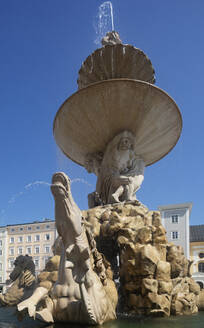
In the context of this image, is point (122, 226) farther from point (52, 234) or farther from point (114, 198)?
point (52, 234)

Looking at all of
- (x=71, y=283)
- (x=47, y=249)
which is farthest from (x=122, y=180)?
(x=47, y=249)

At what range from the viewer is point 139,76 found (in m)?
10.1

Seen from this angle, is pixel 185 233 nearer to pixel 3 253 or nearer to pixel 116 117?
pixel 3 253

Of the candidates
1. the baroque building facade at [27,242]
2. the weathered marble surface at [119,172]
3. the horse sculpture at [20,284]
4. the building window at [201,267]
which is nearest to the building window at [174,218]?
the building window at [201,267]

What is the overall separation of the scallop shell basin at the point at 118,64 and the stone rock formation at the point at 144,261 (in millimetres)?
4773

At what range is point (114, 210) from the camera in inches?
290

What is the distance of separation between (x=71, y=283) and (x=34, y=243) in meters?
34.4

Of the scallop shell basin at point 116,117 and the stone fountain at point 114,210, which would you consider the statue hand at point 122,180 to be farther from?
the scallop shell basin at point 116,117

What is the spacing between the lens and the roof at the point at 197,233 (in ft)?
134

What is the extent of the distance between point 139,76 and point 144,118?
183 cm

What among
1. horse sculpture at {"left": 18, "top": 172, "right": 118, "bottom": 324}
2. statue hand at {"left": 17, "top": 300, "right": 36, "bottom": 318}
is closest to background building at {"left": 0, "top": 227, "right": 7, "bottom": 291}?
horse sculpture at {"left": 18, "top": 172, "right": 118, "bottom": 324}

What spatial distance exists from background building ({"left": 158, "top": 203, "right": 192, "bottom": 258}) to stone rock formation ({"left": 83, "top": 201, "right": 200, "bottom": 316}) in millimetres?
34907

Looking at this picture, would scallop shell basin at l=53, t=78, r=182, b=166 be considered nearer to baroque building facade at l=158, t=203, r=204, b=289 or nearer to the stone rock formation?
the stone rock formation

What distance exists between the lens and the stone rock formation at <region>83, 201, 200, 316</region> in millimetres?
5477
